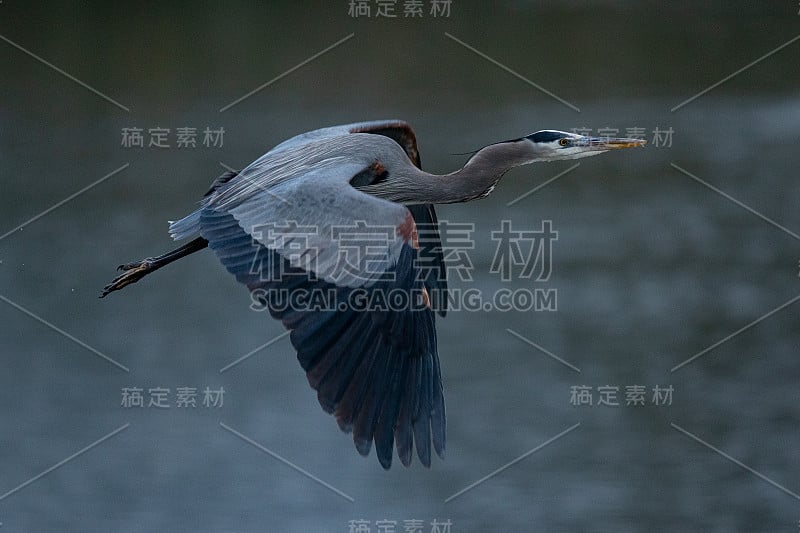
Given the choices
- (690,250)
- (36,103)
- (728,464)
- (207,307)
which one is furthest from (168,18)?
(728,464)

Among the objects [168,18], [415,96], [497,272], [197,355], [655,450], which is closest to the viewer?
[655,450]

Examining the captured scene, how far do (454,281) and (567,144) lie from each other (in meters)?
3.64

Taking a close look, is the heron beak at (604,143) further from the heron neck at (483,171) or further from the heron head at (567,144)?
the heron neck at (483,171)

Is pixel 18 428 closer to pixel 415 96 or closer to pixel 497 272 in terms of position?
pixel 497 272

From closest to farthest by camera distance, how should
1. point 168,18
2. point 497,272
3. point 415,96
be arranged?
point 497,272 → point 415,96 → point 168,18

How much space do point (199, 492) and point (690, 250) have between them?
4.60 meters

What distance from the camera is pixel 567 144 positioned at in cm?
559

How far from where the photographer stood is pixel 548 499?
7.18 meters

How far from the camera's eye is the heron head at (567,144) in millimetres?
5551

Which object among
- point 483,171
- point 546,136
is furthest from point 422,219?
point 546,136

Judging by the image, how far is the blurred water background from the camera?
7320 millimetres

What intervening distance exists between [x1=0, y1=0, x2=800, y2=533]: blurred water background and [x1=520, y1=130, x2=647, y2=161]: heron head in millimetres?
2297

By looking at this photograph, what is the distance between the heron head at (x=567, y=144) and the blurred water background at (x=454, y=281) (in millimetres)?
2297

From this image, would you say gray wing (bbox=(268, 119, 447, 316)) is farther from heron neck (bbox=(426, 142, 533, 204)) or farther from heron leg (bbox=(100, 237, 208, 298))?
heron leg (bbox=(100, 237, 208, 298))
